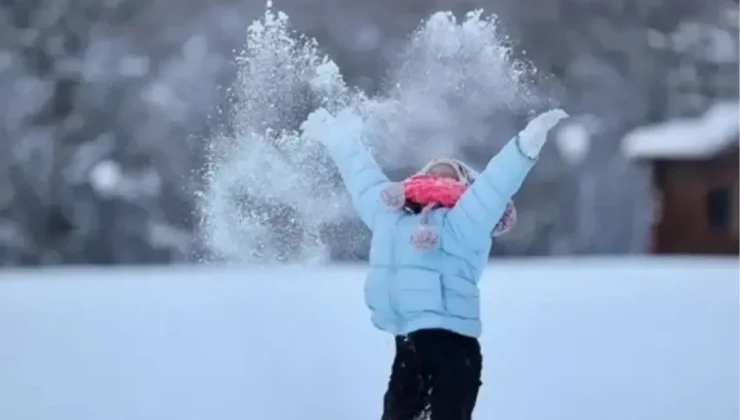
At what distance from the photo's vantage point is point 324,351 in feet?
4.37

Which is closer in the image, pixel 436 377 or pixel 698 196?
pixel 436 377

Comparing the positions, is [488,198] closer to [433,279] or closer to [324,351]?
[433,279]

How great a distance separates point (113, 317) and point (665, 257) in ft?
2.52

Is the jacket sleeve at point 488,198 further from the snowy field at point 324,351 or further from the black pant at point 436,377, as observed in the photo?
the snowy field at point 324,351

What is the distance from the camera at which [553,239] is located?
5.16ft

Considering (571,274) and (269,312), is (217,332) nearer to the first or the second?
(269,312)

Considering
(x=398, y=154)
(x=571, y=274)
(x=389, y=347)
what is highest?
(x=398, y=154)

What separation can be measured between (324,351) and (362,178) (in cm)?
32

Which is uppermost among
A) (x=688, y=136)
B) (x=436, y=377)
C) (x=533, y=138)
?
(x=688, y=136)

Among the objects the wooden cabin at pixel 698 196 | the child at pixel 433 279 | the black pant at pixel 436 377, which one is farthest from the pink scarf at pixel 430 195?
the wooden cabin at pixel 698 196

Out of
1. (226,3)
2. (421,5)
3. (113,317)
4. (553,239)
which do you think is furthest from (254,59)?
(553,239)

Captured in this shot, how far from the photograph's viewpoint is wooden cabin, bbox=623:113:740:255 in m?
1.51

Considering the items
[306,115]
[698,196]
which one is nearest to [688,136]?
[698,196]

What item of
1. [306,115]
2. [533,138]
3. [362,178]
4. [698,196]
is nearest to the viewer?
[533,138]
